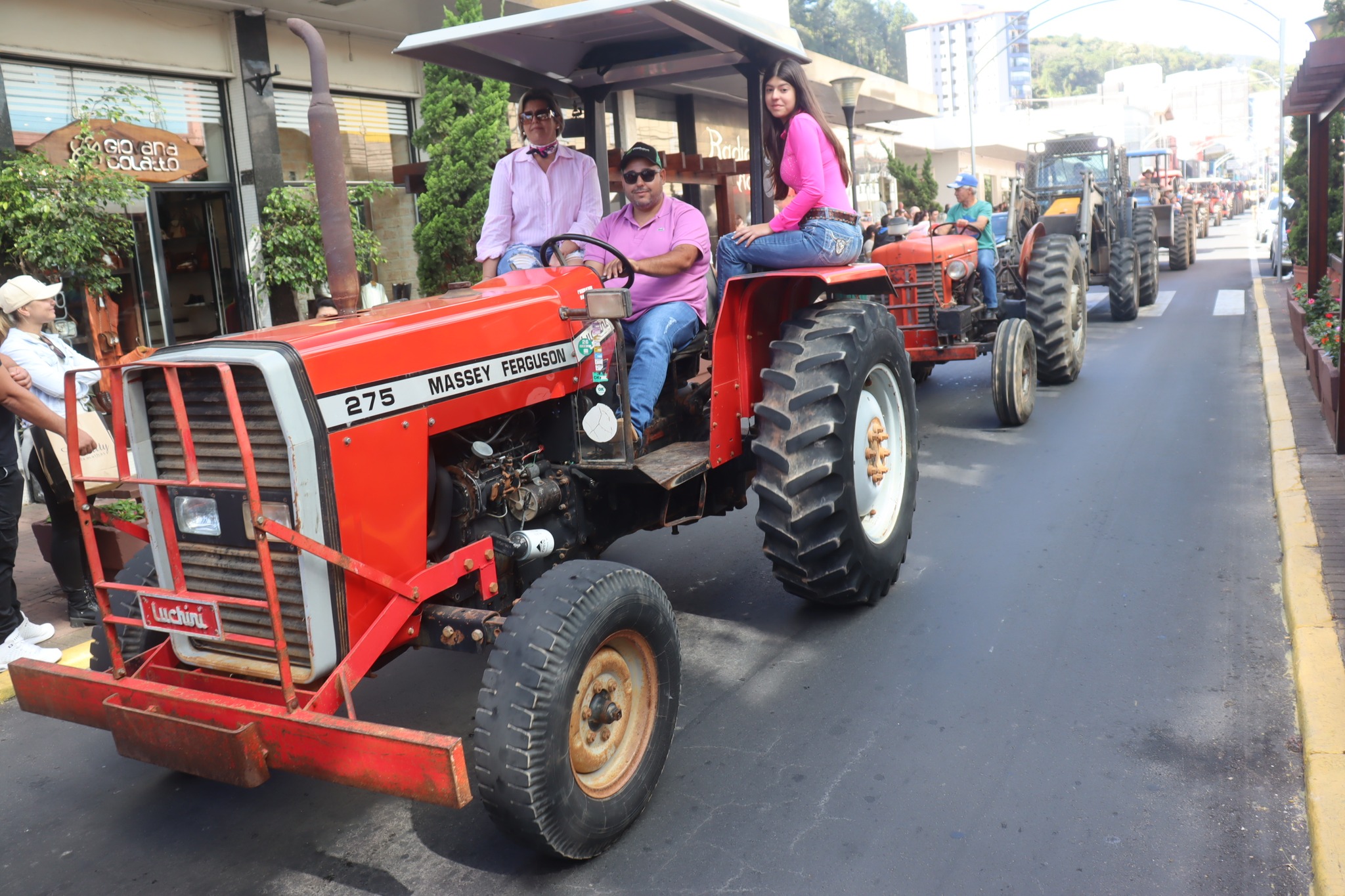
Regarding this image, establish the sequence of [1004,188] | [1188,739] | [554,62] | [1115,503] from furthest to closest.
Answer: [1004,188]
[1115,503]
[554,62]
[1188,739]

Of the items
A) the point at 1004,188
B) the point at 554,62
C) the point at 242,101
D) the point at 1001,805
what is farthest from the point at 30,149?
the point at 1004,188

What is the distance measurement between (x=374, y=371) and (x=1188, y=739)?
298cm

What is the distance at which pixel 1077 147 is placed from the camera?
16188 mm

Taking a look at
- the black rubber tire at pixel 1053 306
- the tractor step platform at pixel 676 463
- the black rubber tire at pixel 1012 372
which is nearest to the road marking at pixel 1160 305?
the black rubber tire at pixel 1053 306

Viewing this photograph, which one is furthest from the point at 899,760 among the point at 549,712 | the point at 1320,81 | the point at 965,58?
the point at 965,58

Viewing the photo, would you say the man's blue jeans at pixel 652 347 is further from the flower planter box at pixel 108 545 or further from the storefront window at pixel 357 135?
the storefront window at pixel 357 135

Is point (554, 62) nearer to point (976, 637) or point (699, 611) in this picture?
point (699, 611)

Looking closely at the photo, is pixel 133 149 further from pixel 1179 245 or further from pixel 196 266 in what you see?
pixel 1179 245

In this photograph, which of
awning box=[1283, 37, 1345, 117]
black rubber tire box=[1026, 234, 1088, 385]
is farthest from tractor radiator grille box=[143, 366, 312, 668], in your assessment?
black rubber tire box=[1026, 234, 1088, 385]

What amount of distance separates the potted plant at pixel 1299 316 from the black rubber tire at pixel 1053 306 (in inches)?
84.0

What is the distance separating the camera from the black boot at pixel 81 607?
17.9 ft

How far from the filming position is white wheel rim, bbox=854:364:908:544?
5.06 meters

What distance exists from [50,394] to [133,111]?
5742mm

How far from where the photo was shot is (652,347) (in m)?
4.38
